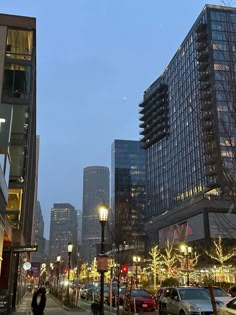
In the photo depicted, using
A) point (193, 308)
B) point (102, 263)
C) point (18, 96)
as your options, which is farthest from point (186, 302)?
point (18, 96)

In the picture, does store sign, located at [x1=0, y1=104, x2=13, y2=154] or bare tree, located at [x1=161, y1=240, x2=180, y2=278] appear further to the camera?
bare tree, located at [x1=161, y1=240, x2=180, y2=278]

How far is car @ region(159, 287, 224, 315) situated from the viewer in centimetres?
1712

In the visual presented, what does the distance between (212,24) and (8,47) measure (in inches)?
3448

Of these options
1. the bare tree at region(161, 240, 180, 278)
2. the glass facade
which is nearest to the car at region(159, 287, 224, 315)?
the bare tree at region(161, 240, 180, 278)

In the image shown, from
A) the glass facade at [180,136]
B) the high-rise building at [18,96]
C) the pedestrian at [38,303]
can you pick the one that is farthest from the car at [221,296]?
the glass facade at [180,136]

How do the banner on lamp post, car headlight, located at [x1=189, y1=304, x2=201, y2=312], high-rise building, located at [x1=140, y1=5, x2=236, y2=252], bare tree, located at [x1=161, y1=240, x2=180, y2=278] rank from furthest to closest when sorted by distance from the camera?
bare tree, located at [x1=161, y1=240, x2=180, y2=278]
the banner on lamp post
car headlight, located at [x1=189, y1=304, x2=201, y2=312]
high-rise building, located at [x1=140, y1=5, x2=236, y2=252]

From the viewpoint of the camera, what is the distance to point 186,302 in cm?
1803

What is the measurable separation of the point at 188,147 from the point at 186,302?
364 ft

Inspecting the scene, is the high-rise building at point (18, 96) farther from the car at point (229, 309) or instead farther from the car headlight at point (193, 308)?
the car at point (229, 309)

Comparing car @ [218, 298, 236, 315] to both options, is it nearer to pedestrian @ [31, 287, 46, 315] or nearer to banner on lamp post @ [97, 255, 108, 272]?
banner on lamp post @ [97, 255, 108, 272]

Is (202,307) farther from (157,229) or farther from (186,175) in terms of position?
(186,175)

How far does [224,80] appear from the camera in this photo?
982 cm

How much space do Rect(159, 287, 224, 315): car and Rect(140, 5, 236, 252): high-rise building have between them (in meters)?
8.31

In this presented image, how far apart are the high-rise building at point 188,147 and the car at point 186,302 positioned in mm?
8307
